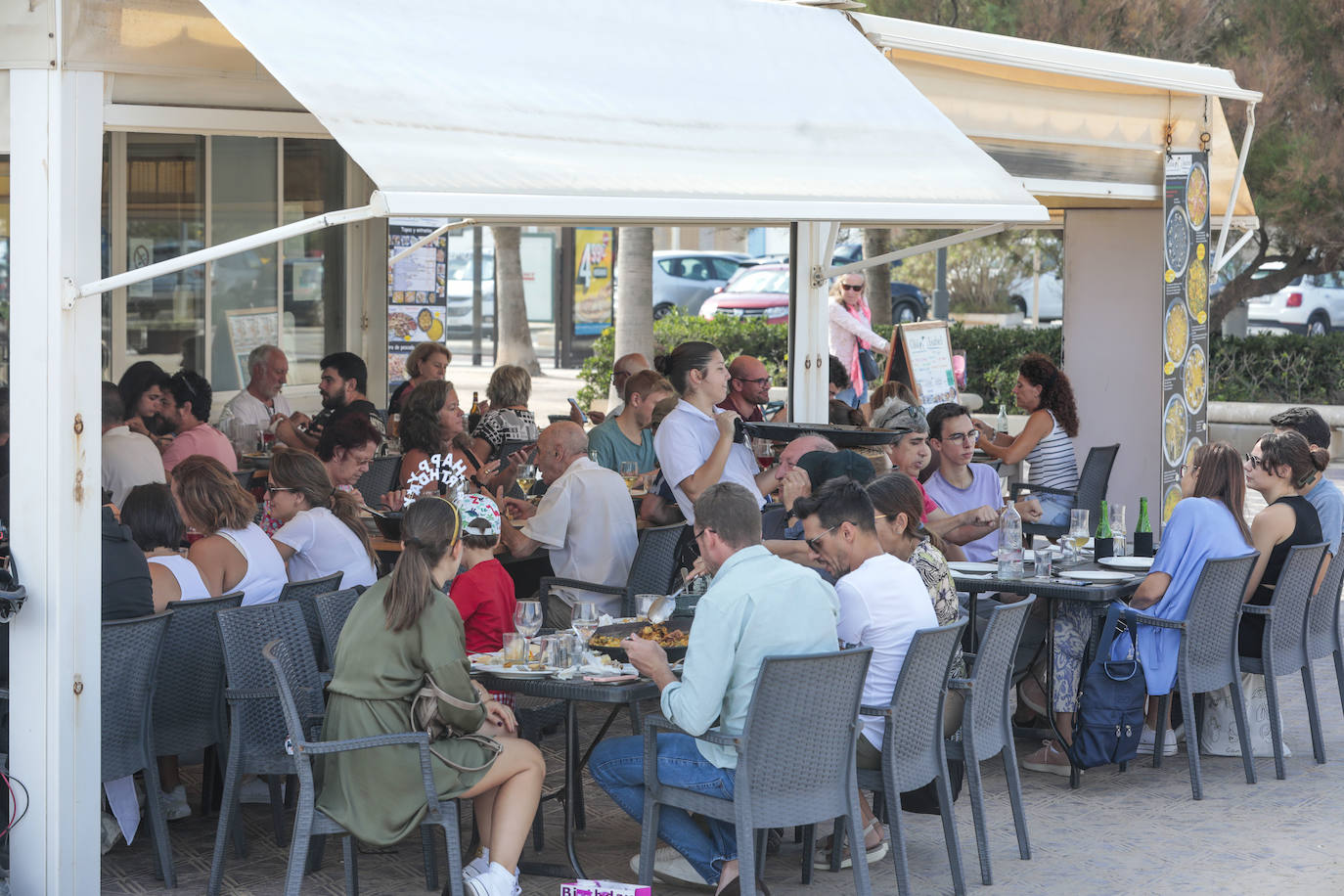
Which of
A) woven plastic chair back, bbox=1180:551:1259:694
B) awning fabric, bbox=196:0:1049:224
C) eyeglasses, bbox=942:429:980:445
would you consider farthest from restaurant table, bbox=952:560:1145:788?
awning fabric, bbox=196:0:1049:224

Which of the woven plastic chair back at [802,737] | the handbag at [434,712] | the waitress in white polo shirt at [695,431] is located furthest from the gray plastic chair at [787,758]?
the waitress in white polo shirt at [695,431]

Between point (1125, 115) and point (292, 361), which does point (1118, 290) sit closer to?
point (1125, 115)

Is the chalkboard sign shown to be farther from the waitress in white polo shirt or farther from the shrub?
the shrub

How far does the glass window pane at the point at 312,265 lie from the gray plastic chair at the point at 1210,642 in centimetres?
804

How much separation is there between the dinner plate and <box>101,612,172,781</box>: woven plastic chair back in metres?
3.77

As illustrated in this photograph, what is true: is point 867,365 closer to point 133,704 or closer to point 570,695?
point 570,695

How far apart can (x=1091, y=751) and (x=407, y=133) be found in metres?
3.40

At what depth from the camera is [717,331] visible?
19.0 meters

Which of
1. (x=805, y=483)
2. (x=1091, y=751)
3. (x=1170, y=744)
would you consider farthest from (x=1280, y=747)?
(x=805, y=483)

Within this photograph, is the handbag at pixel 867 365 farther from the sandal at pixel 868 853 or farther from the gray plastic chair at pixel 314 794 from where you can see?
the gray plastic chair at pixel 314 794

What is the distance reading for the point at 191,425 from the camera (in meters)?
7.96

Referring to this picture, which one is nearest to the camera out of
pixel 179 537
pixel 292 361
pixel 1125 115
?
pixel 179 537

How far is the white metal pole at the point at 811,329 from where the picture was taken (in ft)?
28.8

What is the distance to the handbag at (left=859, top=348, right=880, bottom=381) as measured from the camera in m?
13.6
